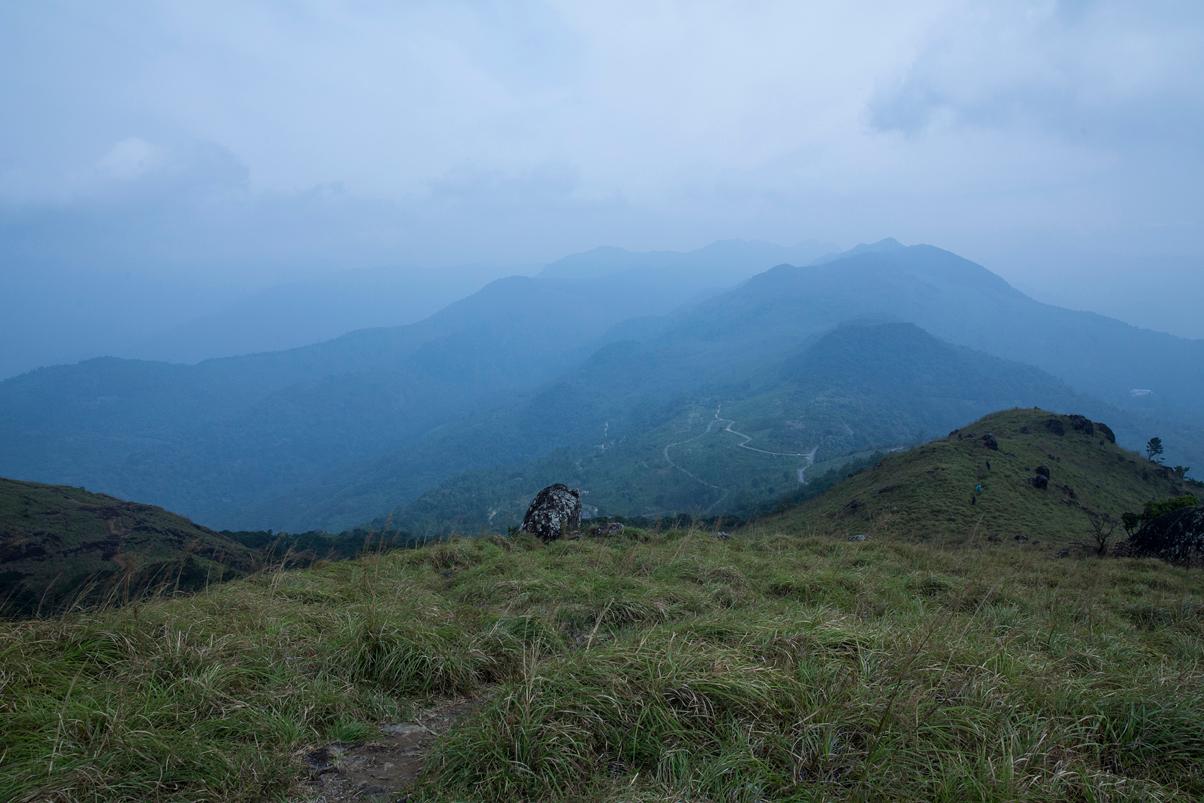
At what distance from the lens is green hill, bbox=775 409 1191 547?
25.0 meters

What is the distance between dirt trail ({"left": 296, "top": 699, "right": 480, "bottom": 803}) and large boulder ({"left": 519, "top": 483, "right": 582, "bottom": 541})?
9393 mm

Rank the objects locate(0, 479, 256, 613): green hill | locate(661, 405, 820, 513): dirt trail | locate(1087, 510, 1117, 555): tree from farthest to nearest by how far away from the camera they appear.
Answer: locate(661, 405, 820, 513): dirt trail
locate(0, 479, 256, 613): green hill
locate(1087, 510, 1117, 555): tree

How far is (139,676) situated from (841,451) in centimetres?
11817


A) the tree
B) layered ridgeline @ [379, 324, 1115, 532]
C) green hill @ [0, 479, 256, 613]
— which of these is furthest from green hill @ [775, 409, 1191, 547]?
green hill @ [0, 479, 256, 613]

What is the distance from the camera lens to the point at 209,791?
3.17 metres

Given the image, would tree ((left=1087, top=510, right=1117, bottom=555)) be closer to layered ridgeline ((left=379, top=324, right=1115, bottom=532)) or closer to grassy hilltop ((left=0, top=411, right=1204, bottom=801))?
grassy hilltop ((left=0, top=411, right=1204, bottom=801))

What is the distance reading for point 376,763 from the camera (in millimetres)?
3754

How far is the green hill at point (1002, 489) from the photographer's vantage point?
25.0m

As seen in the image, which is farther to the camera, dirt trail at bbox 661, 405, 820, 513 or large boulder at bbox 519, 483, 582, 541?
dirt trail at bbox 661, 405, 820, 513

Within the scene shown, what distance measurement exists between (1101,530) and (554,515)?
1734cm

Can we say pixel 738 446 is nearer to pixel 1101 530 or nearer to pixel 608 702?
pixel 1101 530

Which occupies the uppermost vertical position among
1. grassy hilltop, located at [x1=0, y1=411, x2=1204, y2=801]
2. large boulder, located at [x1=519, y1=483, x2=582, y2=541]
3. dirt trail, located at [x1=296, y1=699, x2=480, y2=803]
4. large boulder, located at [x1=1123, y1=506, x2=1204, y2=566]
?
grassy hilltop, located at [x1=0, y1=411, x2=1204, y2=801]

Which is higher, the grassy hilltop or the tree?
the grassy hilltop

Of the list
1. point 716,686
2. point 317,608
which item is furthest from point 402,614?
point 716,686
